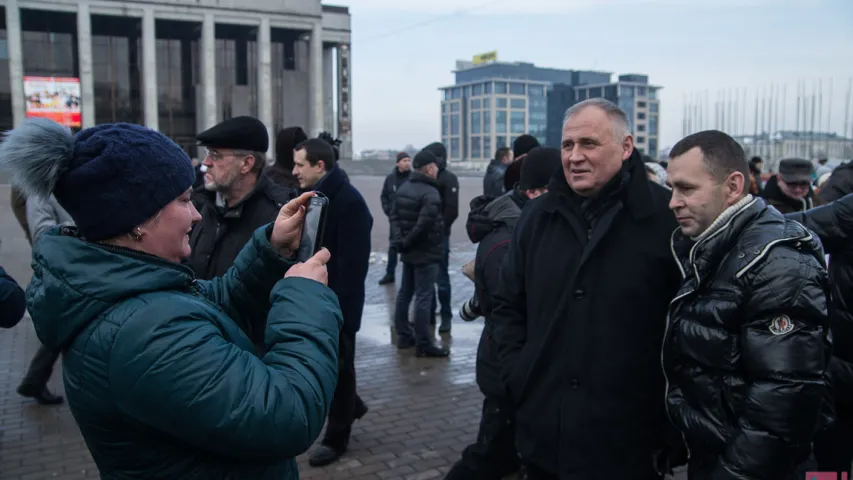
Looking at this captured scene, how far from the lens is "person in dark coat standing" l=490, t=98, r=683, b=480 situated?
2.71 meters

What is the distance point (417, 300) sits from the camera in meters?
7.51

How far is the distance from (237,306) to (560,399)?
4.46ft

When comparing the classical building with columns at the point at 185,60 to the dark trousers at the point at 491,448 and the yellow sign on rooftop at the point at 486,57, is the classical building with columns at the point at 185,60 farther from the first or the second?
the yellow sign on rooftop at the point at 486,57

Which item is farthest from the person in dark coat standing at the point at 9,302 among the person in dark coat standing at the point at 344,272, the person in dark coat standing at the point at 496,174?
the person in dark coat standing at the point at 496,174

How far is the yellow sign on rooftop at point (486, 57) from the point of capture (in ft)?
472

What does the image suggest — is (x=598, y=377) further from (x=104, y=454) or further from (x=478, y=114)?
(x=478, y=114)

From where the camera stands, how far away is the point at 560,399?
2.79m

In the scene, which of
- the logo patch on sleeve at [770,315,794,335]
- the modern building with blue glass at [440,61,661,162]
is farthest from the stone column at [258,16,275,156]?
the modern building with blue glass at [440,61,661,162]

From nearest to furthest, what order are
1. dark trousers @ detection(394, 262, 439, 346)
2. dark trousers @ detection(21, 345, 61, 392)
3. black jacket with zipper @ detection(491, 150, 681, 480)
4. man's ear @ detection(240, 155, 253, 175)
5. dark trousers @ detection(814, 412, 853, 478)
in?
black jacket with zipper @ detection(491, 150, 681, 480) → dark trousers @ detection(814, 412, 853, 478) → man's ear @ detection(240, 155, 253, 175) → dark trousers @ detection(21, 345, 61, 392) → dark trousers @ detection(394, 262, 439, 346)

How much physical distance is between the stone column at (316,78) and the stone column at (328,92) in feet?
5.01

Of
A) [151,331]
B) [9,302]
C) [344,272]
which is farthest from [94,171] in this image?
[344,272]

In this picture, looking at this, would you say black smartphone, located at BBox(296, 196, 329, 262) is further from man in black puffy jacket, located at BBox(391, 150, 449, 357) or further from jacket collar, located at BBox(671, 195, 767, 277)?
man in black puffy jacket, located at BBox(391, 150, 449, 357)

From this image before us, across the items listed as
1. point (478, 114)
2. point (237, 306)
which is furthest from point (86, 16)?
point (478, 114)

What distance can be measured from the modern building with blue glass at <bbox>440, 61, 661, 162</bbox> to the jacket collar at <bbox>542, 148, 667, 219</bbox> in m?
127
